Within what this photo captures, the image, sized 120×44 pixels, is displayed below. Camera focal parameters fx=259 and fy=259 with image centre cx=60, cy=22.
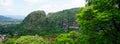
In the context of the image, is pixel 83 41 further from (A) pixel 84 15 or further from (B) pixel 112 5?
(B) pixel 112 5

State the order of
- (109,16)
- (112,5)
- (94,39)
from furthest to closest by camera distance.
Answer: (94,39), (112,5), (109,16)

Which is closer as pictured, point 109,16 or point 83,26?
point 109,16

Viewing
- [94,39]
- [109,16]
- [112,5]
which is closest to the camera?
[109,16]

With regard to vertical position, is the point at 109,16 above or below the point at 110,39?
above

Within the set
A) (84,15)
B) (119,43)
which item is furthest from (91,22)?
(119,43)

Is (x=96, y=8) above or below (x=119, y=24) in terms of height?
above

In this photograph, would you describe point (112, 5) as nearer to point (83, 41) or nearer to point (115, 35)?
point (115, 35)

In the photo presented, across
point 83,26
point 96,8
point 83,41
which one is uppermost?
point 96,8

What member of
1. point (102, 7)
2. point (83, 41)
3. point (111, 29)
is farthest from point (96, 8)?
point (83, 41)

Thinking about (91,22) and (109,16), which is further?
(91,22)
